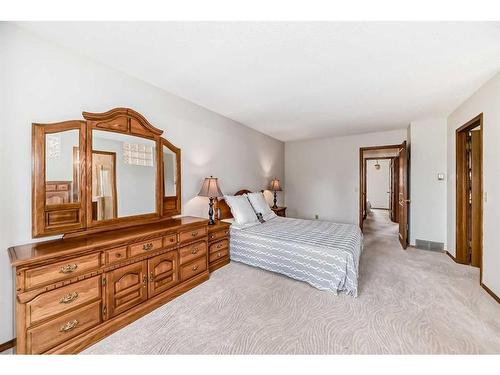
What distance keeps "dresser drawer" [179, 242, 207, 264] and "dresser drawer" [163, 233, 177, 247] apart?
0.14 metres

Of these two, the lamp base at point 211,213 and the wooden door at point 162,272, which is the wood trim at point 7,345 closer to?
the wooden door at point 162,272

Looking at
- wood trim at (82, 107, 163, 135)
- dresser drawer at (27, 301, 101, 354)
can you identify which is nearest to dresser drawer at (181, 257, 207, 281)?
dresser drawer at (27, 301, 101, 354)

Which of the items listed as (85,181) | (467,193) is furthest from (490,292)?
(85,181)

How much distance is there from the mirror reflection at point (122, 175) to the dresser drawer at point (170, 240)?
0.52 m

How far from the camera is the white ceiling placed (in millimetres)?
1586

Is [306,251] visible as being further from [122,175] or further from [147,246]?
[122,175]

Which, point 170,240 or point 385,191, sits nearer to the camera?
point 170,240

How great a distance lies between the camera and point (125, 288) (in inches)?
71.1

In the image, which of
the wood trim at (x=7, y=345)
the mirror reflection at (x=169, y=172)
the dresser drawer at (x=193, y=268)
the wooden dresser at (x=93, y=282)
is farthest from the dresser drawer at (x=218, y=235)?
the wood trim at (x=7, y=345)

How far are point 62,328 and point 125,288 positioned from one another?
0.44 meters

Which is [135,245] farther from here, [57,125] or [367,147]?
[367,147]

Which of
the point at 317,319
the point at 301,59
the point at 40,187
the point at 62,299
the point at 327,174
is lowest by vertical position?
the point at 317,319
